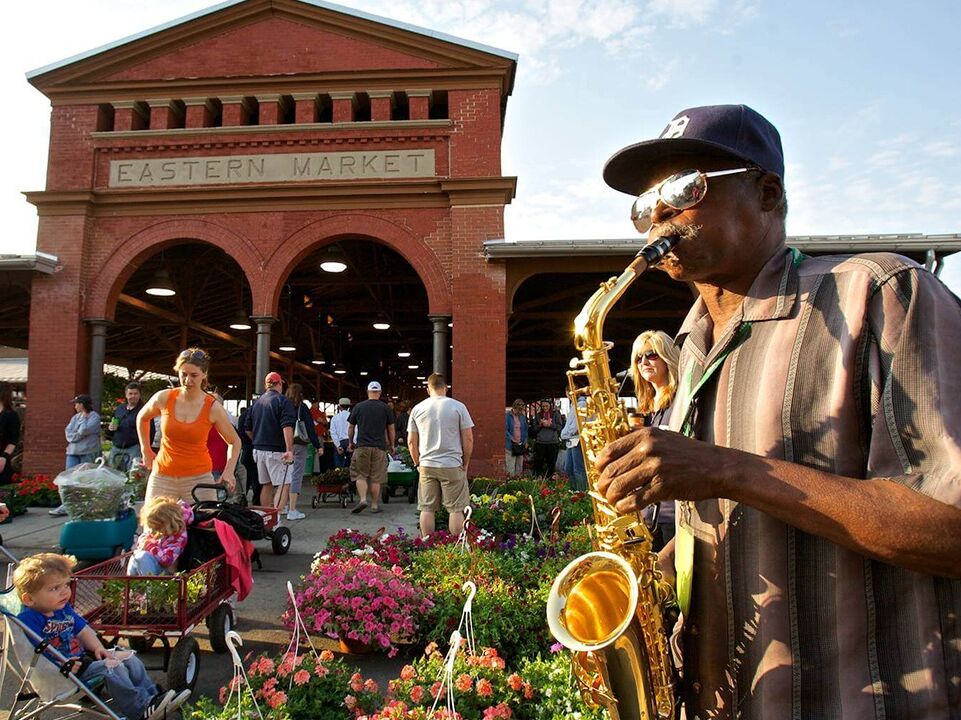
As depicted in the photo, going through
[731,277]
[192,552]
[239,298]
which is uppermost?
[239,298]

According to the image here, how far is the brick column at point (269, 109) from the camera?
44.9ft

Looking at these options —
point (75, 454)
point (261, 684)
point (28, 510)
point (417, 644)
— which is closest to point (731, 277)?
point (261, 684)

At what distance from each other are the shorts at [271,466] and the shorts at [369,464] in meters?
1.37

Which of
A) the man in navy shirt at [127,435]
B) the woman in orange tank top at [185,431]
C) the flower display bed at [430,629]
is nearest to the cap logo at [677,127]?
the flower display bed at [430,629]

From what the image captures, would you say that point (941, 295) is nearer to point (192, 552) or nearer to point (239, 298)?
point (192, 552)

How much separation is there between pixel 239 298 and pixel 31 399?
17.7 feet

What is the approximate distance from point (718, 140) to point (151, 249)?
14.5m

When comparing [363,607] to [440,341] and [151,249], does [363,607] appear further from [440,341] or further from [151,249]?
[151,249]

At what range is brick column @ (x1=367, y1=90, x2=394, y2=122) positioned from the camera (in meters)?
13.6

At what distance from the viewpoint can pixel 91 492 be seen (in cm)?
645

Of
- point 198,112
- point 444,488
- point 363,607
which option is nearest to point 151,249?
point 198,112

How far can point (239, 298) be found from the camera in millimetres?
17078

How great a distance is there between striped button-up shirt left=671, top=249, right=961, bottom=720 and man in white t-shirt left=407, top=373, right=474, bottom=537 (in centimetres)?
637

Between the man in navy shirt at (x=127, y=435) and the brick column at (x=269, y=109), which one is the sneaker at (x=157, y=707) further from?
the brick column at (x=269, y=109)
